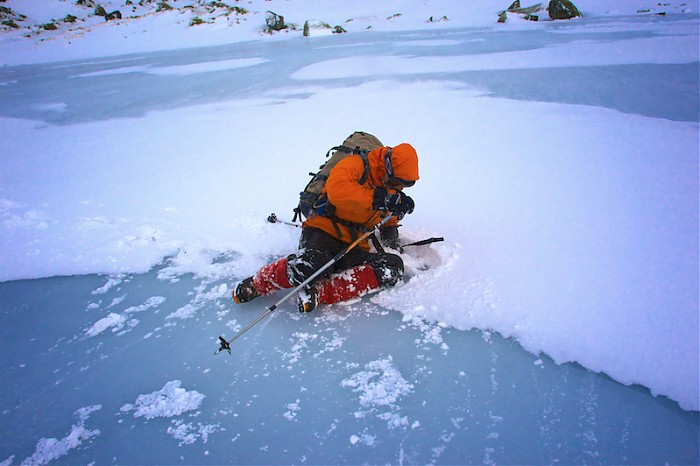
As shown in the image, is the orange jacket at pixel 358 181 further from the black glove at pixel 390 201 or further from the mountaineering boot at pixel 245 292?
the mountaineering boot at pixel 245 292

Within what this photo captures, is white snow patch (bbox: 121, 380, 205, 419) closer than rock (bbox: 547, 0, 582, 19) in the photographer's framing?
Yes

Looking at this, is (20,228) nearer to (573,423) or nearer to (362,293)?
(362,293)

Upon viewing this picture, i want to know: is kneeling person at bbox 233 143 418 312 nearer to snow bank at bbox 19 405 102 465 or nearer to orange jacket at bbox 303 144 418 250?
orange jacket at bbox 303 144 418 250

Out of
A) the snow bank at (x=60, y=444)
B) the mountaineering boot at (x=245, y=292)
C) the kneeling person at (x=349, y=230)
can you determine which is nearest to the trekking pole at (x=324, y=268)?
the kneeling person at (x=349, y=230)

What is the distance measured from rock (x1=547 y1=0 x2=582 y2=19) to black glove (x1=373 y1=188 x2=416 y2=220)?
20.2 meters

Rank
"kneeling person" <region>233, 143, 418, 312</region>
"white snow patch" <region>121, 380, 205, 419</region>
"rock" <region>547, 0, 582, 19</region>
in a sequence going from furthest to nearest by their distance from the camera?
"rock" <region>547, 0, 582, 19</region>, "kneeling person" <region>233, 143, 418, 312</region>, "white snow patch" <region>121, 380, 205, 419</region>

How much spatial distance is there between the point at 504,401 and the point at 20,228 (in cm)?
412

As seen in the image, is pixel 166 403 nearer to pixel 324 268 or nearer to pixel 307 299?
pixel 307 299

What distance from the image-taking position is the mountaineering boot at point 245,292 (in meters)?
2.64

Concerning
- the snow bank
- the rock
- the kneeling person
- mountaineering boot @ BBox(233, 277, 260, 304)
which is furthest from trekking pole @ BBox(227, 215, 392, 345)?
the rock

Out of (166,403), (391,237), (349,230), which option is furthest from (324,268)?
(166,403)

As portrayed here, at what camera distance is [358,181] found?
263cm

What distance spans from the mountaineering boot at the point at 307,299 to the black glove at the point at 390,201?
67 cm

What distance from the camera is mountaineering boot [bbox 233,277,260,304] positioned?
8.67 feet
